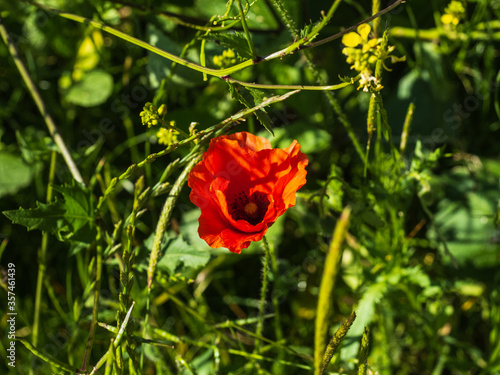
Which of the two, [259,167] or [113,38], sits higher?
[113,38]

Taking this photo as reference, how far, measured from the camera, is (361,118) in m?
2.20

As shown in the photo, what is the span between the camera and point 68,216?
149 cm

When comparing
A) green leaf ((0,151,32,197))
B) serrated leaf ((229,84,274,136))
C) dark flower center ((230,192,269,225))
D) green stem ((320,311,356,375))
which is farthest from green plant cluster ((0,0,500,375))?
green stem ((320,311,356,375))

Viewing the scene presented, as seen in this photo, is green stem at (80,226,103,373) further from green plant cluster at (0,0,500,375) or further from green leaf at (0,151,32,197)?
green leaf at (0,151,32,197)

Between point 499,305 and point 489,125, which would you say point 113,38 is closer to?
point 489,125

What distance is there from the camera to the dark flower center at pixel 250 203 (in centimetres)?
142

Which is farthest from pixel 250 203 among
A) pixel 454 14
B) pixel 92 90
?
pixel 92 90

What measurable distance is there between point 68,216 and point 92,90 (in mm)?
1029

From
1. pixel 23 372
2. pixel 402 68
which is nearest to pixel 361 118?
pixel 402 68

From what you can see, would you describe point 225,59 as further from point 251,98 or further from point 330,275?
point 330,275

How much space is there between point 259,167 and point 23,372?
1.21 meters

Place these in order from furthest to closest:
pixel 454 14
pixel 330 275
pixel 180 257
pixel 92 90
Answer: pixel 92 90 < pixel 454 14 < pixel 180 257 < pixel 330 275

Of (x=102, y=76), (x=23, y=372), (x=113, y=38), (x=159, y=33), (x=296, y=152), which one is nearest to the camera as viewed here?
(x=296, y=152)

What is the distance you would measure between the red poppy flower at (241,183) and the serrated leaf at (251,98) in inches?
3.0
